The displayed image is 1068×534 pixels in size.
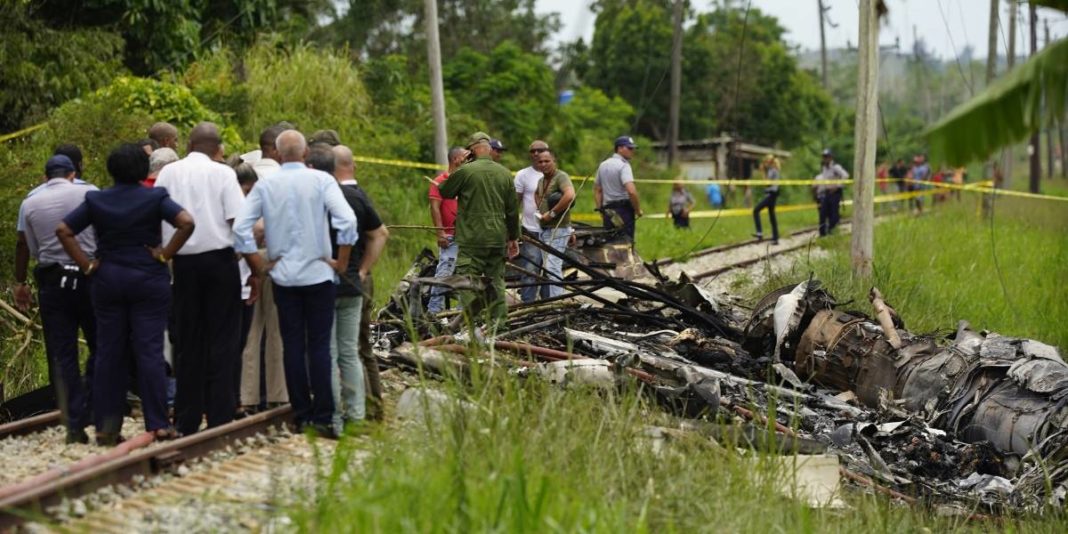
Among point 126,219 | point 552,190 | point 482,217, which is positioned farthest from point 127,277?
point 552,190

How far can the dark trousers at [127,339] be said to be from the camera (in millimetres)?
8234

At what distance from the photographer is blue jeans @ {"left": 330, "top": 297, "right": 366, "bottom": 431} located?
8422 mm

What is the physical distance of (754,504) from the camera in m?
6.98

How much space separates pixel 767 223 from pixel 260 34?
12.4 m

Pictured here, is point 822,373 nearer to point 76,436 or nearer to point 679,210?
point 76,436

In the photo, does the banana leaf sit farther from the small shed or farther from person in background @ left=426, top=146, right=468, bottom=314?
the small shed

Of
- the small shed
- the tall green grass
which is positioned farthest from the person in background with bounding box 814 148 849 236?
the small shed

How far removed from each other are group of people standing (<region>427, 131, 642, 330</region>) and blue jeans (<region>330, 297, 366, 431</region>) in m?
0.97

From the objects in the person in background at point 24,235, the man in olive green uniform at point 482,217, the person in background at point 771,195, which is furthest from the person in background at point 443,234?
the person in background at point 771,195

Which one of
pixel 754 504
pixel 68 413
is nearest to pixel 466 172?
pixel 68 413

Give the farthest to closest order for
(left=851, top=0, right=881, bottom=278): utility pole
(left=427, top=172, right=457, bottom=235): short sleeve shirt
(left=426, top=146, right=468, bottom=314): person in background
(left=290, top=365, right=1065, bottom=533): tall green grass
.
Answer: (left=851, top=0, right=881, bottom=278): utility pole < (left=427, top=172, right=457, bottom=235): short sleeve shirt < (left=426, top=146, right=468, bottom=314): person in background < (left=290, top=365, right=1065, bottom=533): tall green grass

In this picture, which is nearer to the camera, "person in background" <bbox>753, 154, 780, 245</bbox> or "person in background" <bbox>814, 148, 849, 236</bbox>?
"person in background" <bbox>753, 154, 780, 245</bbox>

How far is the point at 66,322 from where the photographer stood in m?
9.06

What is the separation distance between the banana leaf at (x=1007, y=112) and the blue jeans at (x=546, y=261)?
492 cm
